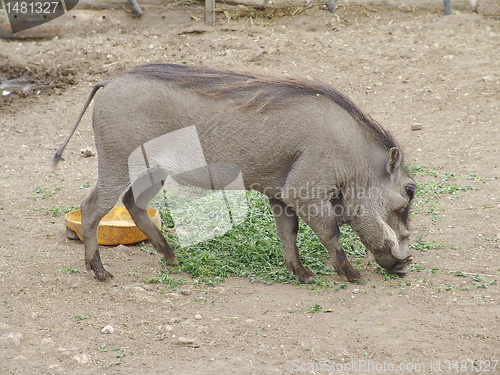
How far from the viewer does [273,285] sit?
13.1ft

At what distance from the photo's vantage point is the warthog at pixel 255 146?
3.76 m

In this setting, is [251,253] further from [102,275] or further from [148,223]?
[102,275]

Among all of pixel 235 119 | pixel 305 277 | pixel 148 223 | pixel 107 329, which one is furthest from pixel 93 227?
pixel 305 277

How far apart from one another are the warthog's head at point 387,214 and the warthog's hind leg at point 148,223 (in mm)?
1608

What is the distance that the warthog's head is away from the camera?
13.0ft

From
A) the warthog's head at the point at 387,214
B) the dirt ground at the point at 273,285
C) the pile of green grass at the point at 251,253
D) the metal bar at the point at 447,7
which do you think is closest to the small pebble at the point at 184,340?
the dirt ground at the point at 273,285

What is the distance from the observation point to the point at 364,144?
3916 millimetres

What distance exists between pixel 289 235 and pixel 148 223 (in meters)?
1.26

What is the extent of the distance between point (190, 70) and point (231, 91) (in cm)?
40

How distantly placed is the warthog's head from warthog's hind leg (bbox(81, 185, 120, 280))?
1.99 meters

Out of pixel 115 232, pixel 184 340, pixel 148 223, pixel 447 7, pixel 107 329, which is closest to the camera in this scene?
pixel 184 340

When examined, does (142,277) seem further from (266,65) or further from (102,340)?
(266,65)

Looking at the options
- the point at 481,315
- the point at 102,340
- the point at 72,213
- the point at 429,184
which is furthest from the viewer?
the point at 429,184

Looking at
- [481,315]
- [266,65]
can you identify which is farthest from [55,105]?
[481,315]
